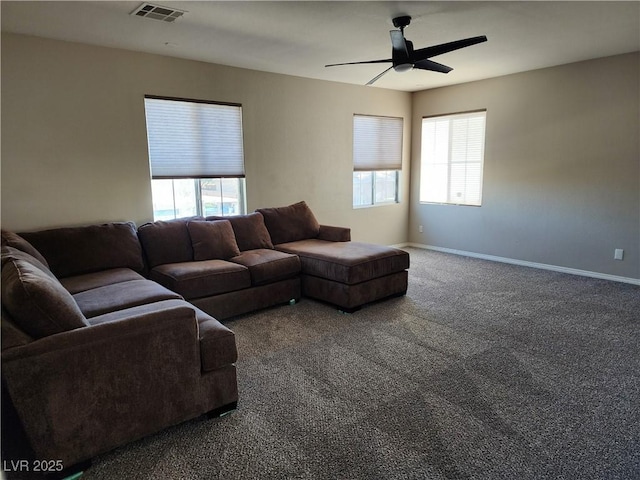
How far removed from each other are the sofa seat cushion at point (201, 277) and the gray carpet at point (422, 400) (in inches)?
15.1

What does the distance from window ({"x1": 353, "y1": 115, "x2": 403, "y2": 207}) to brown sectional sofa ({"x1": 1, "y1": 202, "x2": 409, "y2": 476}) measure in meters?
2.79

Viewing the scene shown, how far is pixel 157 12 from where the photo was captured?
308 cm

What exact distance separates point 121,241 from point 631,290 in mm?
5482

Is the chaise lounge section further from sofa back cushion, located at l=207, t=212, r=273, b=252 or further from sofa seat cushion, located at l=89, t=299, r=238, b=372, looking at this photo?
sofa seat cushion, located at l=89, t=299, r=238, b=372

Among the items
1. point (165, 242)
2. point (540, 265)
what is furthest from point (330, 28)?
point (540, 265)

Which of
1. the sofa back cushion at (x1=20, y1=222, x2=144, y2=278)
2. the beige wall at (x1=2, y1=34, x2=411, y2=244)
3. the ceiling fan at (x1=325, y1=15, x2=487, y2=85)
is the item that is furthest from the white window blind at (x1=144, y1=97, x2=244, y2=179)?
the ceiling fan at (x1=325, y1=15, x2=487, y2=85)

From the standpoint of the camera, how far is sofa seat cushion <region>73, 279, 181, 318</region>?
8.55 feet

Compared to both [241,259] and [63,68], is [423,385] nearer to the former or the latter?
[241,259]

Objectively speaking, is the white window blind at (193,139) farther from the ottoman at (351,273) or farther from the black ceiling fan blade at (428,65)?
the black ceiling fan blade at (428,65)

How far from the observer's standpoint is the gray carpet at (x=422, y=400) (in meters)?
1.93

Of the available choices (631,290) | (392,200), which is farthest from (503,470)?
(392,200)

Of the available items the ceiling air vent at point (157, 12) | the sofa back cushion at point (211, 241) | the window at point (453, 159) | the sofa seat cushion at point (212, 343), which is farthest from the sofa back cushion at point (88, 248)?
the window at point (453, 159)

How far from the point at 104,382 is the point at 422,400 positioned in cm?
176

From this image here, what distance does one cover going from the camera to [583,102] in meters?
4.95
